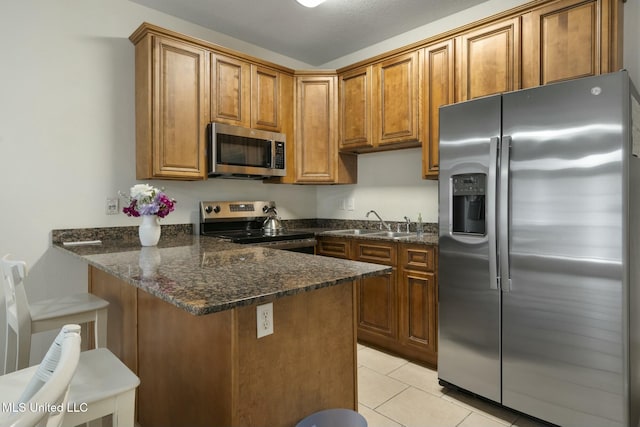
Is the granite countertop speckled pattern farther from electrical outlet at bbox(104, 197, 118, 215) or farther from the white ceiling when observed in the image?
the white ceiling

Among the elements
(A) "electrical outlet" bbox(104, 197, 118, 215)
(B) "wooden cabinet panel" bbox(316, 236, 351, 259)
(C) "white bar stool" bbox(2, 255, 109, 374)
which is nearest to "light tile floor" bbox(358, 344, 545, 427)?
(B) "wooden cabinet panel" bbox(316, 236, 351, 259)

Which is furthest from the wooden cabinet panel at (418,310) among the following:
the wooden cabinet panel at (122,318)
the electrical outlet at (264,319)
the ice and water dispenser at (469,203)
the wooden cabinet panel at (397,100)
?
the wooden cabinet panel at (122,318)

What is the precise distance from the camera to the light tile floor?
2.04m

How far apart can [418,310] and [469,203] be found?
3.04ft

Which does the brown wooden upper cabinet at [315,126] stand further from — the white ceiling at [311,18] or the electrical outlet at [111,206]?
the electrical outlet at [111,206]

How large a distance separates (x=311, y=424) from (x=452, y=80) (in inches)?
96.3

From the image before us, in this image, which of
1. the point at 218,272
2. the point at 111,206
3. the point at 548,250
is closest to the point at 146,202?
the point at 111,206

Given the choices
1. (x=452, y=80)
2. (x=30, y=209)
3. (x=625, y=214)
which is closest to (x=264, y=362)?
(x=625, y=214)

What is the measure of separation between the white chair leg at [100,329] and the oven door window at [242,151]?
1421 mm

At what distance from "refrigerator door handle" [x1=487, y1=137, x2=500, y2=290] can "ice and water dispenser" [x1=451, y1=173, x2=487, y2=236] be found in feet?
0.24

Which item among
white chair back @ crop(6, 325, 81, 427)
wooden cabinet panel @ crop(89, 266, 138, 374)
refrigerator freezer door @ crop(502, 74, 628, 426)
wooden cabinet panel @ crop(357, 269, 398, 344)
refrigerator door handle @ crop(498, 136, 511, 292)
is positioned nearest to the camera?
white chair back @ crop(6, 325, 81, 427)

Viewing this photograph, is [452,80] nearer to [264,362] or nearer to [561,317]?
[561,317]

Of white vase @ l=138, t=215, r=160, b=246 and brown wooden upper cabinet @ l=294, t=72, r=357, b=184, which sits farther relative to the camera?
brown wooden upper cabinet @ l=294, t=72, r=357, b=184

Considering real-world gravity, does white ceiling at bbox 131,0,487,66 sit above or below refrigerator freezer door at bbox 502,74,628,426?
above
